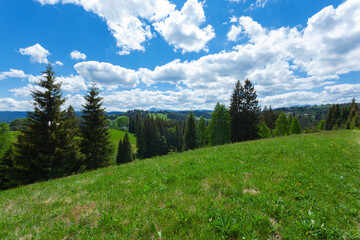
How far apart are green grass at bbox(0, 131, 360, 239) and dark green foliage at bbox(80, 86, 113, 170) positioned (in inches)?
593

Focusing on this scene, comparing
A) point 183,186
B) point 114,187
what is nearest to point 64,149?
point 114,187

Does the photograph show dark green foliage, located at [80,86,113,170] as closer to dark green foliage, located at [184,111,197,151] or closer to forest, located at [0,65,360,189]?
forest, located at [0,65,360,189]

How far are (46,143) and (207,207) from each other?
67.4 ft

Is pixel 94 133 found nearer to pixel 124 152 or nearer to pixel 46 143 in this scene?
pixel 46 143

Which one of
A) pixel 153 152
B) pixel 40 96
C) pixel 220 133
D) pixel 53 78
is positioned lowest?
pixel 153 152

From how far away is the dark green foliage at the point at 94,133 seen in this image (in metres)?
20.5

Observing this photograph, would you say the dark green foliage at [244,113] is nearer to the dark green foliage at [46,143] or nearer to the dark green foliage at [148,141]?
the dark green foliage at [46,143]

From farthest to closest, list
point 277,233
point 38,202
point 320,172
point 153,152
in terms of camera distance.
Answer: point 153,152
point 320,172
point 38,202
point 277,233

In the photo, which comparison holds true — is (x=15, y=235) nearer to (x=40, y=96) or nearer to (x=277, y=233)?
(x=277, y=233)

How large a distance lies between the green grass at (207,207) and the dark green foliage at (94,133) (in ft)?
49.4

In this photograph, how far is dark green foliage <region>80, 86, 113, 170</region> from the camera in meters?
20.5

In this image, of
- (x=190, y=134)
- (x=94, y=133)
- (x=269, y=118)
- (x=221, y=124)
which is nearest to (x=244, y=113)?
(x=221, y=124)

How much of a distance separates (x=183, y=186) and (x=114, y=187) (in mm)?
3223

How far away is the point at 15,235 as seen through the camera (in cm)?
377
